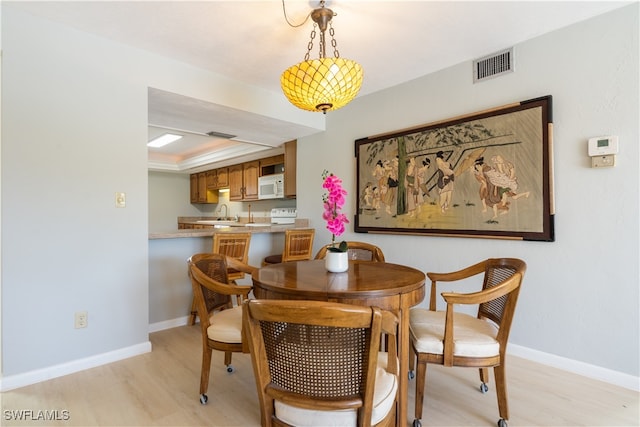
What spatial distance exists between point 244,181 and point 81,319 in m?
3.82

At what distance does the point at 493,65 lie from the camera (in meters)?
2.59

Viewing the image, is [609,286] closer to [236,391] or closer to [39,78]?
[236,391]

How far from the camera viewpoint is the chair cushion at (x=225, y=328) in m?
1.72

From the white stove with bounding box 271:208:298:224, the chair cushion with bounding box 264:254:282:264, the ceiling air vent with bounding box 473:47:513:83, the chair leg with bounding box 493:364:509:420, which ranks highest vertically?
the ceiling air vent with bounding box 473:47:513:83

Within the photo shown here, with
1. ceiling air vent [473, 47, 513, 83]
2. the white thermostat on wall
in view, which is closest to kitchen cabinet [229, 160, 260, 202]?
ceiling air vent [473, 47, 513, 83]

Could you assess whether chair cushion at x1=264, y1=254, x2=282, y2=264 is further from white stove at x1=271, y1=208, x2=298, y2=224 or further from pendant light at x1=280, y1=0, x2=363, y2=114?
pendant light at x1=280, y1=0, x2=363, y2=114

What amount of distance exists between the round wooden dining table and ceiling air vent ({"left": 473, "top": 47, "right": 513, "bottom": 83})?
6.28 ft

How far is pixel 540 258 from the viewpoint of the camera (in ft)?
7.75

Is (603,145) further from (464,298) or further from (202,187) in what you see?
(202,187)

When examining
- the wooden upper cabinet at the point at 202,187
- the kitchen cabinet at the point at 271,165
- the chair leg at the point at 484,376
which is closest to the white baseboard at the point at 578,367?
the chair leg at the point at 484,376

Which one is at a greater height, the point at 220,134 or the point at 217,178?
the point at 220,134

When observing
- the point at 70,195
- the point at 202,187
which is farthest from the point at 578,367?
the point at 202,187

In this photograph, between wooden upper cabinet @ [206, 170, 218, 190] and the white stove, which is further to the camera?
wooden upper cabinet @ [206, 170, 218, 190]

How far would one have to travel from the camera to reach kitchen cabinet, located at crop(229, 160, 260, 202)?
5578mm
